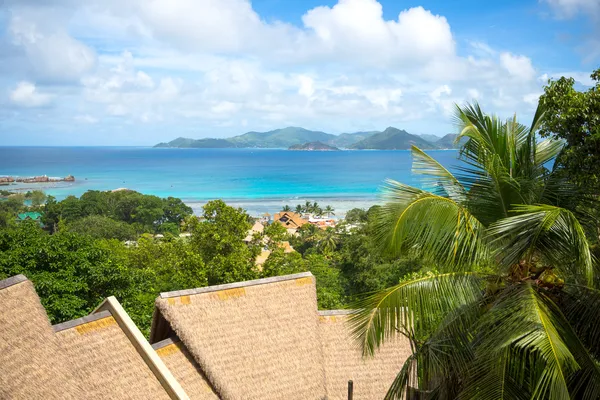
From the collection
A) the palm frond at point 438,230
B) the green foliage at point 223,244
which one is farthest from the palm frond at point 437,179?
the green foliage at point 223,244

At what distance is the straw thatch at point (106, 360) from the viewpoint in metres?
5.32

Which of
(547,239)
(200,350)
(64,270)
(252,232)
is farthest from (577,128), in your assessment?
(252,232)

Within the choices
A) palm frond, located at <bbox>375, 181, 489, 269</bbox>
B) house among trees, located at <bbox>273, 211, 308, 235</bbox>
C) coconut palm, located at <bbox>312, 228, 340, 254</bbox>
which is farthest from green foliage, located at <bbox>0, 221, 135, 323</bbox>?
house among trees, located at <bbox>273, 211, 308, 235</bbox>

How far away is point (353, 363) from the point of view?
25.5 feet

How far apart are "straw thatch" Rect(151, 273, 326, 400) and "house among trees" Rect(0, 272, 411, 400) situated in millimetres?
14

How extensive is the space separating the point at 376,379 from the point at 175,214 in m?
48.7

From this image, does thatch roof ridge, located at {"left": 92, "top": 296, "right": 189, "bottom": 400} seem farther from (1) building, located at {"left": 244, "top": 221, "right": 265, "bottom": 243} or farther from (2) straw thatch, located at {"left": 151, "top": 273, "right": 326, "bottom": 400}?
(1) building, located at {"left": 244, "top": 221, "right": 265, "bottom": 243}

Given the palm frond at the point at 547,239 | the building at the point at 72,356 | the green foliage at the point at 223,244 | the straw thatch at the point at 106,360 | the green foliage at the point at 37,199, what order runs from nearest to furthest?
the palm frond at the point at 547,239 < the building at the point at 72,356 < the straw thatch at the point at 106,360 < the green foliage at the point at 223,244 < the green foliage at the point at 37,199

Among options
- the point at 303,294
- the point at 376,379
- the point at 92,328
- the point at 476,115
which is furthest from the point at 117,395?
the point at 476,115

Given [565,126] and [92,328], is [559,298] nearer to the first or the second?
[565,126]

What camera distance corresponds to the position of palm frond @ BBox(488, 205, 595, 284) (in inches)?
146

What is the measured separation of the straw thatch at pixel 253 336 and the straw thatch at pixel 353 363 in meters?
0.40

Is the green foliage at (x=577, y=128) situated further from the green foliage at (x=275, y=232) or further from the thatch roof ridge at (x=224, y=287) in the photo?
the green foliage at (x=275, y=232)

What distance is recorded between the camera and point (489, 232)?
13.9 feet
